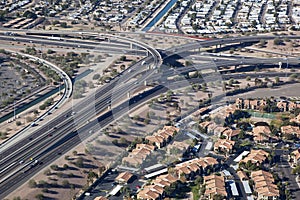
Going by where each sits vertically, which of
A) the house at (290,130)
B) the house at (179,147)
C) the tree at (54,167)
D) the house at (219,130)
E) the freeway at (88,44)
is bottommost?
the house at (179,147)

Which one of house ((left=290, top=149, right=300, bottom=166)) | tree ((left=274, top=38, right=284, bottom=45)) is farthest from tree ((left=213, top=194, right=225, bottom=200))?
tree ((left=274, top=38, right=284, bottom=45))

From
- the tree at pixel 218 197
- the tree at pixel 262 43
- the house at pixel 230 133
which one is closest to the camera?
the tree at pixel 218 197

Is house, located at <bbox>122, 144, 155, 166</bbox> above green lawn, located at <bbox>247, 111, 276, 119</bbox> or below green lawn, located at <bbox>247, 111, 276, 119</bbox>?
above

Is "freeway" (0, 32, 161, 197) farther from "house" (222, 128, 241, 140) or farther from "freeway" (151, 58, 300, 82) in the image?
"house" (222, 128, 241, 140)

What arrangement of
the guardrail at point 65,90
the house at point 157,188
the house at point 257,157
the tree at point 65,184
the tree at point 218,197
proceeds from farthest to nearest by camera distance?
the guardrail at point 65,90 → the house at point 257,157 → the tree at point 65,184 → the house at point 157,188 → the tree at point 218,197

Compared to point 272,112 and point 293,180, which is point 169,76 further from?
point 293,180

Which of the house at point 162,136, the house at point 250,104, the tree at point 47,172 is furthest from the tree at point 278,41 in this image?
the tree at point 47,172

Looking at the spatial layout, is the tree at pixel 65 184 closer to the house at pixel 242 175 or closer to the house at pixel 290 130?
the house at pixel 242 175

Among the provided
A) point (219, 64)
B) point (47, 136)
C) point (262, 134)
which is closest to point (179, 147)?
point (262, 134)
